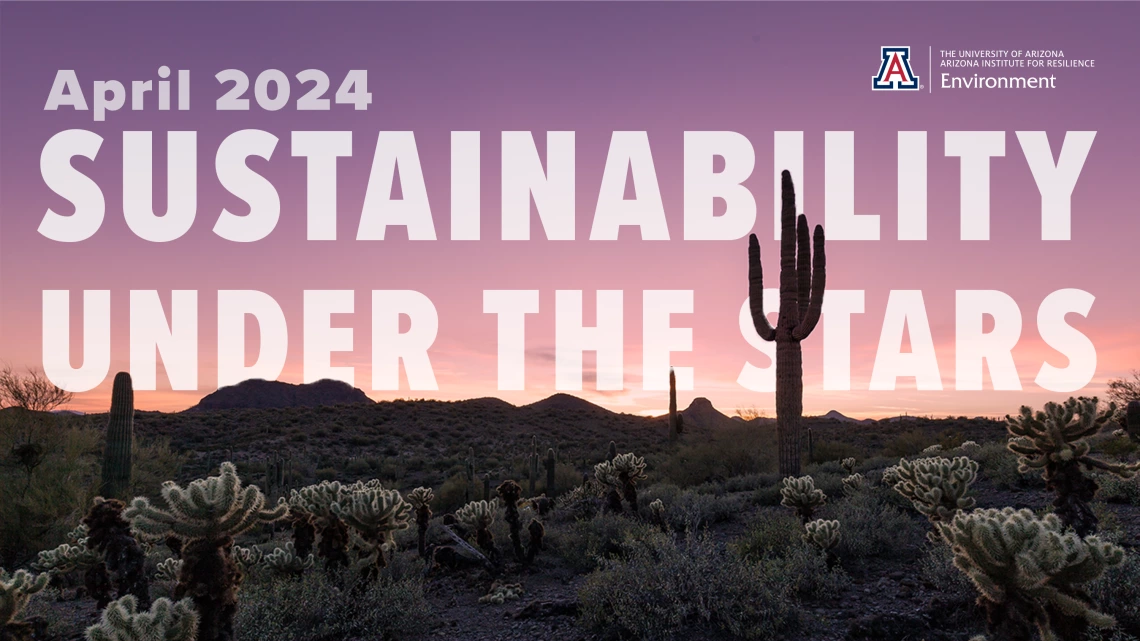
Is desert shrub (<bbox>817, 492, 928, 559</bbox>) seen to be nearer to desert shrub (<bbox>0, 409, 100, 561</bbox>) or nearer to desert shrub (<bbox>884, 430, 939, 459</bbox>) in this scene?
desert shrub (<bbox>884, 430, 939, 459</bbox>)

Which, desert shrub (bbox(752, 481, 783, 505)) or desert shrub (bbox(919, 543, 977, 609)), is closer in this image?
desert shrub (bbox(919, 543, 977, 609))

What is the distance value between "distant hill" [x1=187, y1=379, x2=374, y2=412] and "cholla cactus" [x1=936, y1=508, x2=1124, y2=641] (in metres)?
81.7

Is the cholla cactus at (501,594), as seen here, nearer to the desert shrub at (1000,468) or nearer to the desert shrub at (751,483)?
the desert shrub at (751,483)

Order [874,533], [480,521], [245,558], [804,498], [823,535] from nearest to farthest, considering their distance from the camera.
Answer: [823,535] → [245,558] → [874,533] → [804,498] → [480,521]

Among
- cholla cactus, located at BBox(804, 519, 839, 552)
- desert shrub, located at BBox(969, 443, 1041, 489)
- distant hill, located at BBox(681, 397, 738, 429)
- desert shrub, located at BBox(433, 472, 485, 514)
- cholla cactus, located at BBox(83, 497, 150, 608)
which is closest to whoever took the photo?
cholla cactus, located at BBox(83, 497, 150, 608)

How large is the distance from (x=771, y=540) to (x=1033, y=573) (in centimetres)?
491

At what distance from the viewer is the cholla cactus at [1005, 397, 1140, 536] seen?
6.76 meters

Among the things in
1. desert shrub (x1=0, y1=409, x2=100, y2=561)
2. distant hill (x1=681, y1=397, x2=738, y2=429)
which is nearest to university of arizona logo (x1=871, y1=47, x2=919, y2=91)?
desert shrub (x1=0, y1=409, x2=100, y2=561)

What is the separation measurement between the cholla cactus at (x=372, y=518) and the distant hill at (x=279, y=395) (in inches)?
3014

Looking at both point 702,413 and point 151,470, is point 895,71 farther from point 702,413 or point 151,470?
point 702,413

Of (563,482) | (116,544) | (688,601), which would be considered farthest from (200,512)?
(563,482)

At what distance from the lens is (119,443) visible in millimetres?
16266

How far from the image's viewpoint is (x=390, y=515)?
25.6 ft

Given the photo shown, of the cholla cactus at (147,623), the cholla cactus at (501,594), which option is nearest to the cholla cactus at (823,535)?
the cholla cactus at (501,594)
